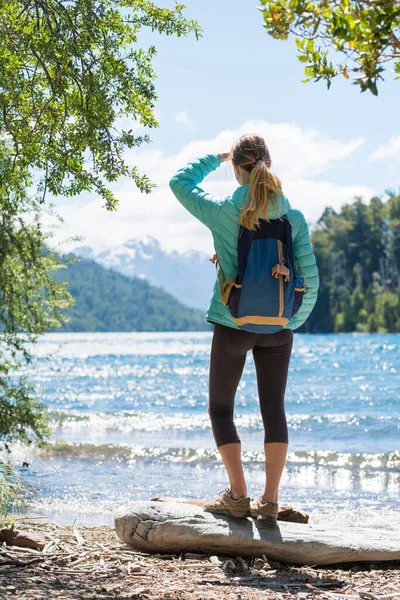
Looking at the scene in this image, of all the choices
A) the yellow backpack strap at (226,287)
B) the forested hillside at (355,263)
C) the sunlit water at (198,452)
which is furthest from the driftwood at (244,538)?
the forested hillside at (355,263)

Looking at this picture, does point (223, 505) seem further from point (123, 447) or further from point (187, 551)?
point (123, 447)

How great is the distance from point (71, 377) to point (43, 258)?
32252mm

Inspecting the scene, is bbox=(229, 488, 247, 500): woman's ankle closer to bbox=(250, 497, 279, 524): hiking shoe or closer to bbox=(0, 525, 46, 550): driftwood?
bbox=(250, 497, 279, 524): hiking shoe

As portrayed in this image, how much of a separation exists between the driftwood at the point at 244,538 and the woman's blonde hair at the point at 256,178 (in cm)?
195

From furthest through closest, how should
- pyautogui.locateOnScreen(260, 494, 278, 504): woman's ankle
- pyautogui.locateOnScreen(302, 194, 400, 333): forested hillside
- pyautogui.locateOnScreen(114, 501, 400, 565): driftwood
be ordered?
pyautogui.locateOnScreen(302, 194, 400, 333): forested hillside → pyautogui.locateOnScreen(260, 494, 278, 504): woman's ankle → pyautogui.locateOnScreen(114, 501, 400, 565): driftwood

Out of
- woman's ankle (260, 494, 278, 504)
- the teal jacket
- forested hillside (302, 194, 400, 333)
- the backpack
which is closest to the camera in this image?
the backpack

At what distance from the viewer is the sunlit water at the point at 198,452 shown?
9.63 metres

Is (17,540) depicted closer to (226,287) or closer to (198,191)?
(226,287)

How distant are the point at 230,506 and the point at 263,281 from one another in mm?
1587

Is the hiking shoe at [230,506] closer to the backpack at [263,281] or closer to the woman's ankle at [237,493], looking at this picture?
the woman's ankle at [237,493]

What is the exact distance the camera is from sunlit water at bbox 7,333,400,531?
9633 millimetres

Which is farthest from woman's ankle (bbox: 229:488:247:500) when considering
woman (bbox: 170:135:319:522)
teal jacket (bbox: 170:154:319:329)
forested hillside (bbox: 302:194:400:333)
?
forested hillside (bbox: 302:194:400:333)

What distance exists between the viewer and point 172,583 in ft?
13.6

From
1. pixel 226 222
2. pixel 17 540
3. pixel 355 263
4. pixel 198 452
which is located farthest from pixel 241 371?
pixel 355 263
